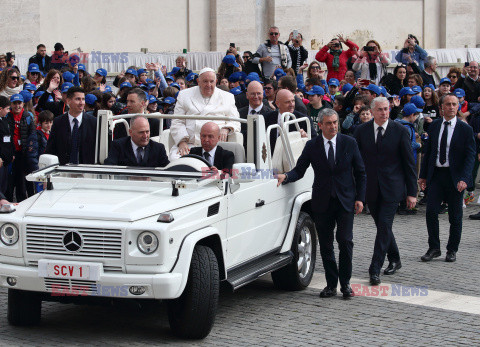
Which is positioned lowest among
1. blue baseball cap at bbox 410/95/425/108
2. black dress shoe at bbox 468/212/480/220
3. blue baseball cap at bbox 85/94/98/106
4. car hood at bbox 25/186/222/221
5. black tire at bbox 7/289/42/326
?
black dress shoe at bbox 468/212/480/220

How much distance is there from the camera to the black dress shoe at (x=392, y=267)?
38.4 ft

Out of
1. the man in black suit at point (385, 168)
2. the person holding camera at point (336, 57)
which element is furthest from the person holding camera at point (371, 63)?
the man in black suit at point (385, 168)

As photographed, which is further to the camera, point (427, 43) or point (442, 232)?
point (427, 43)

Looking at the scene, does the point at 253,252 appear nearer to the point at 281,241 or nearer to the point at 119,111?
the point at 281,241

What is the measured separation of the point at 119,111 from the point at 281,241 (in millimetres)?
6036

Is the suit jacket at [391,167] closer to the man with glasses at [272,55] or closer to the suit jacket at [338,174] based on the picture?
the suit jacket at [338,174]

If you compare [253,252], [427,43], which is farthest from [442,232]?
[427,43]

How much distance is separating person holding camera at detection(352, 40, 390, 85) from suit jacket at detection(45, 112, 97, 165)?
34.0ft

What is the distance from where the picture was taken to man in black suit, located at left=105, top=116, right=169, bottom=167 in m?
10.2

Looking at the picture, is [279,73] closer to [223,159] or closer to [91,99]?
[91,99]

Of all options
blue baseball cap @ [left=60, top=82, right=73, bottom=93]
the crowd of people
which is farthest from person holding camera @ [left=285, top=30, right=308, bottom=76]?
blue baseball cap @ [left=60, top=82, right=73, bottom=93]

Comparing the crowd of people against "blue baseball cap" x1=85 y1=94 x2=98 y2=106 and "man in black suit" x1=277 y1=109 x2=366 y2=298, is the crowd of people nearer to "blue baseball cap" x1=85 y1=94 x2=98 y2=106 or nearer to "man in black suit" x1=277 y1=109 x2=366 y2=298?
"blue baseball cap" x1=85 y1=94 x2=98 y2=106

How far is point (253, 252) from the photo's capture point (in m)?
9.77

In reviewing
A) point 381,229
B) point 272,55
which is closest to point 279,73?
point 272,55
